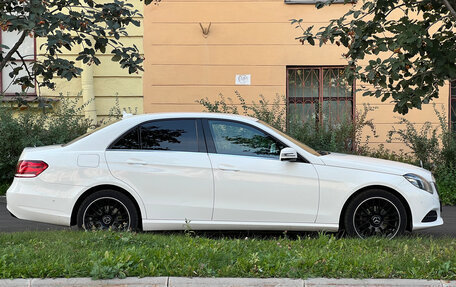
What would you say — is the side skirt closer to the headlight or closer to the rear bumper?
the rear bumper

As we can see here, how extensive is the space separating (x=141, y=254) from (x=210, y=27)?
26.6ft

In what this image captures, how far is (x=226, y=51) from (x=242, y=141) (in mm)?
5938

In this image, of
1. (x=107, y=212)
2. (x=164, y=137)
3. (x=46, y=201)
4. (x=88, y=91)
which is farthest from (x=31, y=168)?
(x=88, y=91)

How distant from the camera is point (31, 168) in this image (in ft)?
23.5

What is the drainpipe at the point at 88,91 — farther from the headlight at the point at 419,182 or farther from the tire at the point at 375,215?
the headlight at the point at 419,182

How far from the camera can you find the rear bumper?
23.3 feet

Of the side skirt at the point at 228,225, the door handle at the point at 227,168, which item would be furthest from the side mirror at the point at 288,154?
the side skirt at the point at 228,225

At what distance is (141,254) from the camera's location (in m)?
5.60

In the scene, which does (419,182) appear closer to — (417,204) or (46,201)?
(417,204)

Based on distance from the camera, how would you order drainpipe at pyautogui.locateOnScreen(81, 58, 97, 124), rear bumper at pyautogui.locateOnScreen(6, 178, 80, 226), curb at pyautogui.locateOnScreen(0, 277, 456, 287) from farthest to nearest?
1. drainpipe at pyautogui.locateOnScreen(81, 58, 97, 124)
2. rear bumper at pyautogui.locateOnScreen(6, 178, 80, 226)
3. curb at pyautogui.locateOnScreen(0, 277, 456, 287)

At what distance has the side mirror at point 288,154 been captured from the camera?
23.4 feet

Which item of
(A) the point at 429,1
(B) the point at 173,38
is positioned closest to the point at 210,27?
(B) the point at 173,38

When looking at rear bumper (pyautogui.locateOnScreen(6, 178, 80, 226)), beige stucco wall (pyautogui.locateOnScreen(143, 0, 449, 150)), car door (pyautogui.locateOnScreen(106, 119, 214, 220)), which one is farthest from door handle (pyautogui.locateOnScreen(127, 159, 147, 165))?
beige stucco wall (pyautogui.locateOnScreen(143, 0, 449, 150))

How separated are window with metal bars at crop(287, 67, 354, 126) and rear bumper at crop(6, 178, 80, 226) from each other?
6.77m
